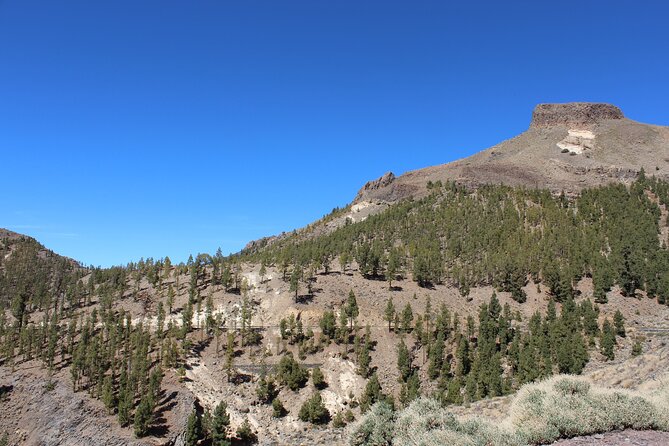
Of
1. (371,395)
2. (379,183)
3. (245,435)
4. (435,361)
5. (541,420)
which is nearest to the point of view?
(541,420)

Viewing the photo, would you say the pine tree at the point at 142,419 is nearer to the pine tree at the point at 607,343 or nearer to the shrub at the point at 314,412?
the shrub at the point at 314,412

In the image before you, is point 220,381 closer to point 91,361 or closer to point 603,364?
point 91,361

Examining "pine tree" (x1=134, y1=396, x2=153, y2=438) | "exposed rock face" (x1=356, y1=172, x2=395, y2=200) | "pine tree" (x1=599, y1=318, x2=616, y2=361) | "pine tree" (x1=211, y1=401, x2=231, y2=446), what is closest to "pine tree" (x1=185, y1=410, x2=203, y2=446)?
"pine tree" (x1=211, y1=401, x2=231, y2=446)

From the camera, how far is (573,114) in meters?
158

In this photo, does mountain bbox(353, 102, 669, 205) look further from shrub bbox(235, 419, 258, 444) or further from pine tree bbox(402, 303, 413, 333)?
shrub bbox(235, 419, 258, 444)

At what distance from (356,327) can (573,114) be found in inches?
5441

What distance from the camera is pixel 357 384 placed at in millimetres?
47281

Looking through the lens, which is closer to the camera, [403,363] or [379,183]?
[403,363]

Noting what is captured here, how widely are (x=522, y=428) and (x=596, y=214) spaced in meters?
79.1

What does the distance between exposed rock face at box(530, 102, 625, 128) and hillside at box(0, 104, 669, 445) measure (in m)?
69.2

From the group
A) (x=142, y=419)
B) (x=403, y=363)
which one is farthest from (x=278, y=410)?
(x=403, y=363)

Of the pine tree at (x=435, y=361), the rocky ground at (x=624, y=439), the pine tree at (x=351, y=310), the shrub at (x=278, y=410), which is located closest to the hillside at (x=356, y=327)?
the shrub at (x=278, y=410)

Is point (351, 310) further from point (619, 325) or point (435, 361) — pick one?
point (619, 325)

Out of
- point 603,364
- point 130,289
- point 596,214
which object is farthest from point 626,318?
point 130,289
